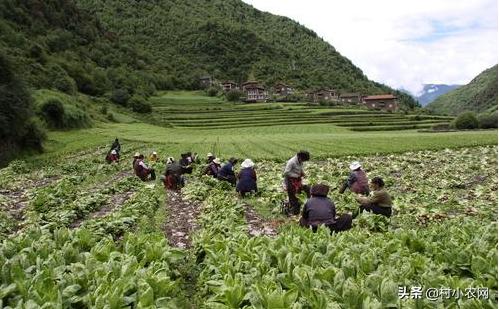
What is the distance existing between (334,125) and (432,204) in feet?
231

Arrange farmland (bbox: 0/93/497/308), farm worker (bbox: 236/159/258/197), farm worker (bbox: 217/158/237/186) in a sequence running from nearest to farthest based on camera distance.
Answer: farmland (bbox: 0/93/497/308), farm worker (bbox: 236/159/258/197), farm worker (bbox: 217/158/237/186)

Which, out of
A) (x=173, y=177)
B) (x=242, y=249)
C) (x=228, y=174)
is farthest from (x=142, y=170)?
(x=242, y=249)

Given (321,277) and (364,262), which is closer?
(321,277)

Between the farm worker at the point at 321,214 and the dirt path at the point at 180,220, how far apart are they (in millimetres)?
3422

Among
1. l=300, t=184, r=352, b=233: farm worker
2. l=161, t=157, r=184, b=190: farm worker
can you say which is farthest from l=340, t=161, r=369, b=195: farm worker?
l=161, t=157, r=184, b=190: farm worker

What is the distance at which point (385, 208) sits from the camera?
48.6 ft

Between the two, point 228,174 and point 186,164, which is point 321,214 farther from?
point 186,164

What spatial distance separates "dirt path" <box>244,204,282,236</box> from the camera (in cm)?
1480

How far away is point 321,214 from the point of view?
42.6 ft

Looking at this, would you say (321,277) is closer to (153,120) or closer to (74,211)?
(74,211)

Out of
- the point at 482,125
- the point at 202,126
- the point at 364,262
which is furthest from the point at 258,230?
the point at 482,125

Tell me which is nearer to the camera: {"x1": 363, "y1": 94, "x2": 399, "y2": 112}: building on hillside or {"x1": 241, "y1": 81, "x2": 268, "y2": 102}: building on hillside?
{"x1": 241, "y1": 81, "x2": 268, "y2": 102}: building on hillside

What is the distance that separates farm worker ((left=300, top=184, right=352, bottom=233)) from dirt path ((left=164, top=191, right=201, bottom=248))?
3422 millimetres

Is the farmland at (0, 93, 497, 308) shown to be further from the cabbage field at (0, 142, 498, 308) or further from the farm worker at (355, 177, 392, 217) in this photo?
the farm worker at (355, 177, 392, 217)
